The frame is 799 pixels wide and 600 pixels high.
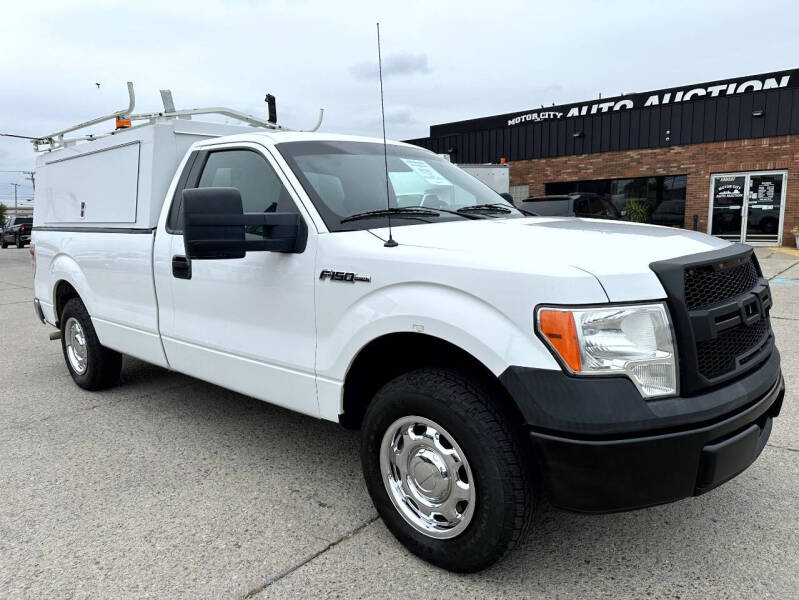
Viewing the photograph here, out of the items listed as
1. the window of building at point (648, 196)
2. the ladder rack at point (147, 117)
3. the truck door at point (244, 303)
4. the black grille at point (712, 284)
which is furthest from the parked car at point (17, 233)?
the black grille at point (712, 284)

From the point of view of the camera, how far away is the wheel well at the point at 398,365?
8.05 feet

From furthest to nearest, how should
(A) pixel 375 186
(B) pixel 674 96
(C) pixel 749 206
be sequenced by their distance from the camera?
(B) pixel 674 96, (C) pixel 749 206, (A) pixel 375 186

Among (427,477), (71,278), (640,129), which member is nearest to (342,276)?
(427,477)

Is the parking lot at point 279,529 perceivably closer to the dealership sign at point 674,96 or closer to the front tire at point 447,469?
the front tire at point 447,469

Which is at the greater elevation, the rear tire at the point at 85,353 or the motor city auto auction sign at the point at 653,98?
the motor city auto auction sign at the point at 653,98

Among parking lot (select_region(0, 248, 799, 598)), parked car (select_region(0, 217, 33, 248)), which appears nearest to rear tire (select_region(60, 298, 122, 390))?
parking lot (select_region(0, 248, 799, 598))

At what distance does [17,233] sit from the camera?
113 ft

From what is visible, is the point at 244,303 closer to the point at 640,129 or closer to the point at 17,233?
the point at 640,129

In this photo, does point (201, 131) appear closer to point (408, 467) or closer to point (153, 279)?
point (153, 279)

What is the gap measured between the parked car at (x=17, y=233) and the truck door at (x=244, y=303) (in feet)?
117

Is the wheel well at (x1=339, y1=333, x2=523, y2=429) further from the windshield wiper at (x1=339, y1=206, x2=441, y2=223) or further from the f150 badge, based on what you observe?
the windshield wiper at (x1=339, y1=206, x2=441, y2=223)

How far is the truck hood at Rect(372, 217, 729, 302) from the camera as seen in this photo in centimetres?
217

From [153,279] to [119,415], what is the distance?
4.08ft

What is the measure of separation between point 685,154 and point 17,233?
110 ft
